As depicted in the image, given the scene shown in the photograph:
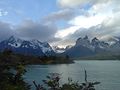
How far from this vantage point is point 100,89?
240 feet

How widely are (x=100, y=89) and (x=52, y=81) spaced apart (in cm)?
5886

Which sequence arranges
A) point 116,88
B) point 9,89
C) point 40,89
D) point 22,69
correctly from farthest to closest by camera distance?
point 116,88 < point 22,69 < point 9,89 < point 40,89

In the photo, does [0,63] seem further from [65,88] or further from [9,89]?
[65,88]

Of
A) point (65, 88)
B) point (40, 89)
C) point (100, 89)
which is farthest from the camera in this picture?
point (100, 89)

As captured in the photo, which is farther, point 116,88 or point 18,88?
point 116,88

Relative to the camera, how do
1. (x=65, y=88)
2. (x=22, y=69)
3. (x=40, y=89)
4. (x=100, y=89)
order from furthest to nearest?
1. (x=100, y=89)
2. (x=22, y=69)
3. (x=65, y=88)
4. (x=40, y=89)

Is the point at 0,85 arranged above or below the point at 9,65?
below

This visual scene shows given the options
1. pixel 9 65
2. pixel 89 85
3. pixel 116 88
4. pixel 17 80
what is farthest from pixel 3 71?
pixel 116 88

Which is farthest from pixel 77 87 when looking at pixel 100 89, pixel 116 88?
pixel 116 88

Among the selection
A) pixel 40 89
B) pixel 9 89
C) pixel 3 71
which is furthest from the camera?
pixel 3 71

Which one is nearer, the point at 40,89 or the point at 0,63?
the point at 40,89

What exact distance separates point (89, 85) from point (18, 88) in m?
5.53

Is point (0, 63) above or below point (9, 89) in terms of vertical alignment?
above

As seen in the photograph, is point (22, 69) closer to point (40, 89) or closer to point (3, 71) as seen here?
point (3, 71)
